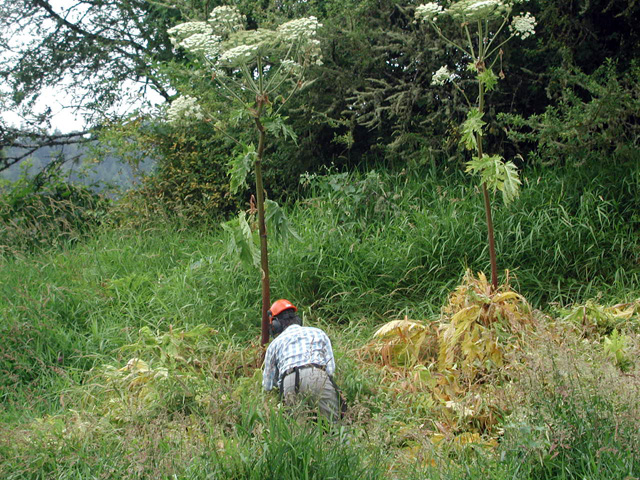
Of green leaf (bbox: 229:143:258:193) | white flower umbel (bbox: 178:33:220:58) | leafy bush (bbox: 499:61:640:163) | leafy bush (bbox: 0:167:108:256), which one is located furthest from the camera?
leafy bush (bbox: 0:167:108:256)

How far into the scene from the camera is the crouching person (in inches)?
151

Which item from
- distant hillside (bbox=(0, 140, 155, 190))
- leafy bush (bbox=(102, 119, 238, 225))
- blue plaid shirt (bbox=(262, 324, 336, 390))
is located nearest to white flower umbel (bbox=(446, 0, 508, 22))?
blue plaid shirt (bbox=(262, 324, 336, 390))

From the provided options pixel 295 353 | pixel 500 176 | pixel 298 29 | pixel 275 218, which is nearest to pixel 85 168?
pixel 275 218

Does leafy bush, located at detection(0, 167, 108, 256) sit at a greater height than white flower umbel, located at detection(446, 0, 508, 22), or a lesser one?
lesser

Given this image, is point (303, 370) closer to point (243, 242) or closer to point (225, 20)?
point (243, 242)

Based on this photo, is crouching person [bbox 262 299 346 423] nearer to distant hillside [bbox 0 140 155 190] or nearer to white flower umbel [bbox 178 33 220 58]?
white flower umbel [bbox 178 33 220 58]

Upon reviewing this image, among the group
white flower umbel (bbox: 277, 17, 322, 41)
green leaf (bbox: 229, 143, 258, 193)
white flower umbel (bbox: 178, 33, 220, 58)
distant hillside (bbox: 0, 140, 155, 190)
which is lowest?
distant hillside (bbox: 0, 140, 155, 190)

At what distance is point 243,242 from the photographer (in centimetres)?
440

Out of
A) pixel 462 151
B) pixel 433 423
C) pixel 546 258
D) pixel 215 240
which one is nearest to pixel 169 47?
pixel 215 240

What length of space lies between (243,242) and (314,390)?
115 centimetres

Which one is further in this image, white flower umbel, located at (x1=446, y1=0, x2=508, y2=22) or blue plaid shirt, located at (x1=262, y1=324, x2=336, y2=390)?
white flower umbel, located at (x1=446, y1=0, x2=508, y2=22)

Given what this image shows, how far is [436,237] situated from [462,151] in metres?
1.71

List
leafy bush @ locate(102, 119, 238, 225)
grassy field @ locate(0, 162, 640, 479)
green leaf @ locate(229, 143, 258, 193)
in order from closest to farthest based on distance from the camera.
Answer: grassy field @ locate(0, 162, 640, 479), green leaf @ locate(229, 143, 258, 193), leafy bush @ locate(102, 119, 238, 225)

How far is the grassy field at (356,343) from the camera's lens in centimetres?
310
